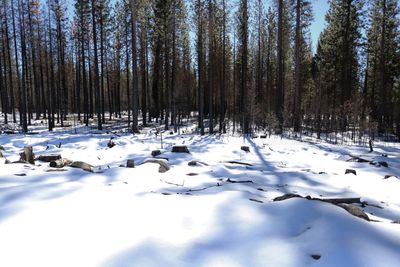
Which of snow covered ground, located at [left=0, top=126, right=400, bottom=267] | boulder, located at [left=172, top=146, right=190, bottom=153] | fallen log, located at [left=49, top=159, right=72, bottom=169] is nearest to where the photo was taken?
snow covered ground, located at [left=0, top=126, right=400, bottom=267]

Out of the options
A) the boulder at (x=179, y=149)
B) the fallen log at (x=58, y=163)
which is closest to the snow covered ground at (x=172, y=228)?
the fallen log at (x=58, y=163)

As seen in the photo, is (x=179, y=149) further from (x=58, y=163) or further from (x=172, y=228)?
(x=172, y=228)

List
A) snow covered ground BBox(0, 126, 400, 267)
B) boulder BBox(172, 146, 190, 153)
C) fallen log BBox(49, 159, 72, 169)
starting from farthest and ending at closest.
→ boulder BBox(172, 146, 190, 153)
fallen log BBox(49, 159, 72, 169)
snow covered ground BBox(0, 126, 400, 267)

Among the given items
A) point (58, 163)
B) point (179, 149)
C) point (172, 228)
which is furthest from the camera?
point (179, 149)

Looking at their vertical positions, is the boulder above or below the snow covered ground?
below

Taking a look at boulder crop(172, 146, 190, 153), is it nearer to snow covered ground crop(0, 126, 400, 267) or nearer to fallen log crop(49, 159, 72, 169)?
fallen log crop(49, 159, 72, 169)

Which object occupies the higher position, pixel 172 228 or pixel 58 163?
pixel 172 228

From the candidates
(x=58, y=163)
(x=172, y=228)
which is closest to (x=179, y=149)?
(x=58, y=163)

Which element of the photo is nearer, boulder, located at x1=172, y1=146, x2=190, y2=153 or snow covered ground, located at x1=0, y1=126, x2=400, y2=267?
snow covered ground, located at x1=0, y1=126, x2=400, y2=267

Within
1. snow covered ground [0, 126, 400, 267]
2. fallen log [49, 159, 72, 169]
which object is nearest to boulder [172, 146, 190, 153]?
fallen log [49, 159, 72, 169]

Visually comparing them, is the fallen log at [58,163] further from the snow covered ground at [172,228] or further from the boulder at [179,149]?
the boulder at [179,149]

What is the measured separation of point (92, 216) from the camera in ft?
11.9

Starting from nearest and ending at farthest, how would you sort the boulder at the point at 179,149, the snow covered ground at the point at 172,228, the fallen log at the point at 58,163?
the snow covered ground at the point at 172,228 → the fallen log at the point at 58,163 → the boulder at the point at 179,149

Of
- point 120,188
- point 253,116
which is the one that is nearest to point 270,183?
point 120,188
